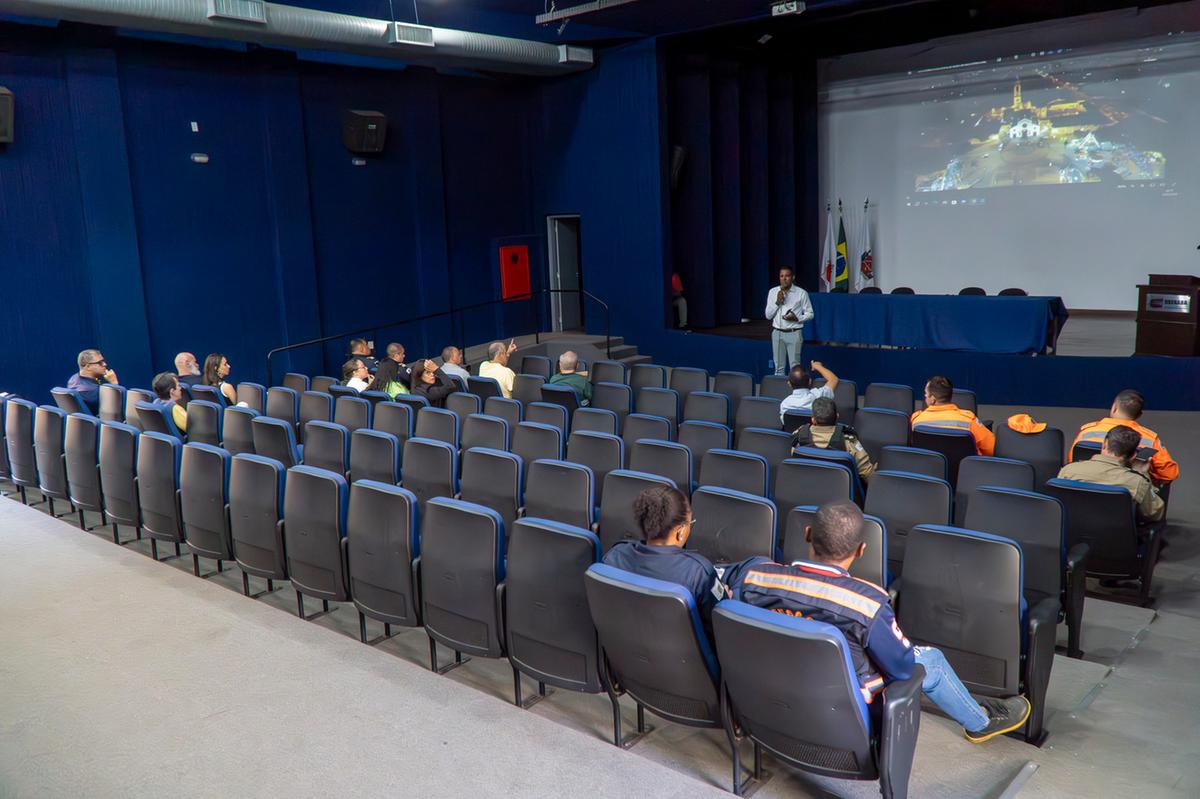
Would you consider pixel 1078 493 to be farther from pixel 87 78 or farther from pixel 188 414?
pixel 87 78

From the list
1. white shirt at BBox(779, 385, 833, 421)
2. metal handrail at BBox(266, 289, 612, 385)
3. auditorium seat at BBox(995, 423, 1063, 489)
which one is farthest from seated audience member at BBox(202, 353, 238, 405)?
auditorium seat at BBox(995, 423, 1063, 489)

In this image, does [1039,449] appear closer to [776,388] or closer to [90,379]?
[776,388]

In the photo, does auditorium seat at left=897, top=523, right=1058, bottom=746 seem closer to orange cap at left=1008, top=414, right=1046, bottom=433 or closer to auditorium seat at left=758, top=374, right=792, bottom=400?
orange cap at left=1008, top=414, right=1046, bottom=433

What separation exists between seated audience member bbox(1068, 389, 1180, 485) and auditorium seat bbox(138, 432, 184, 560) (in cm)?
549

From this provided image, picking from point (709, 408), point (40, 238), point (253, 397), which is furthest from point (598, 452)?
point (40, 238)

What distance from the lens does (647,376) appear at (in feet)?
29.1

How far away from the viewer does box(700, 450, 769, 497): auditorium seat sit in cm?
510

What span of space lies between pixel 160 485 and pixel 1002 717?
4.66 m

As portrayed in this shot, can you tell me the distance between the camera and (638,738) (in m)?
3.56

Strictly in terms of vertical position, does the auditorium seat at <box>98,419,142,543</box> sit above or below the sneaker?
above

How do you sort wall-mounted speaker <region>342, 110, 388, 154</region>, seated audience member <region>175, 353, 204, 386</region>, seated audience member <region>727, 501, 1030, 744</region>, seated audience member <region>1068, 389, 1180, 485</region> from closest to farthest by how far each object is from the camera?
seated audience member <region>727, 501, 1030, 744</region> < seated audience member <region>1068, 389, 1180, 485</region> < seated audience member <region>175, 353, 204, 386</region> < wall-mounted speaker <region>342, 110, 388, 154</region>

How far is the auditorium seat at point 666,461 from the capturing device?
210 inches

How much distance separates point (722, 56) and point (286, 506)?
1157 cm

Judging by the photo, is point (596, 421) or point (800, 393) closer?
point (596, 421)
